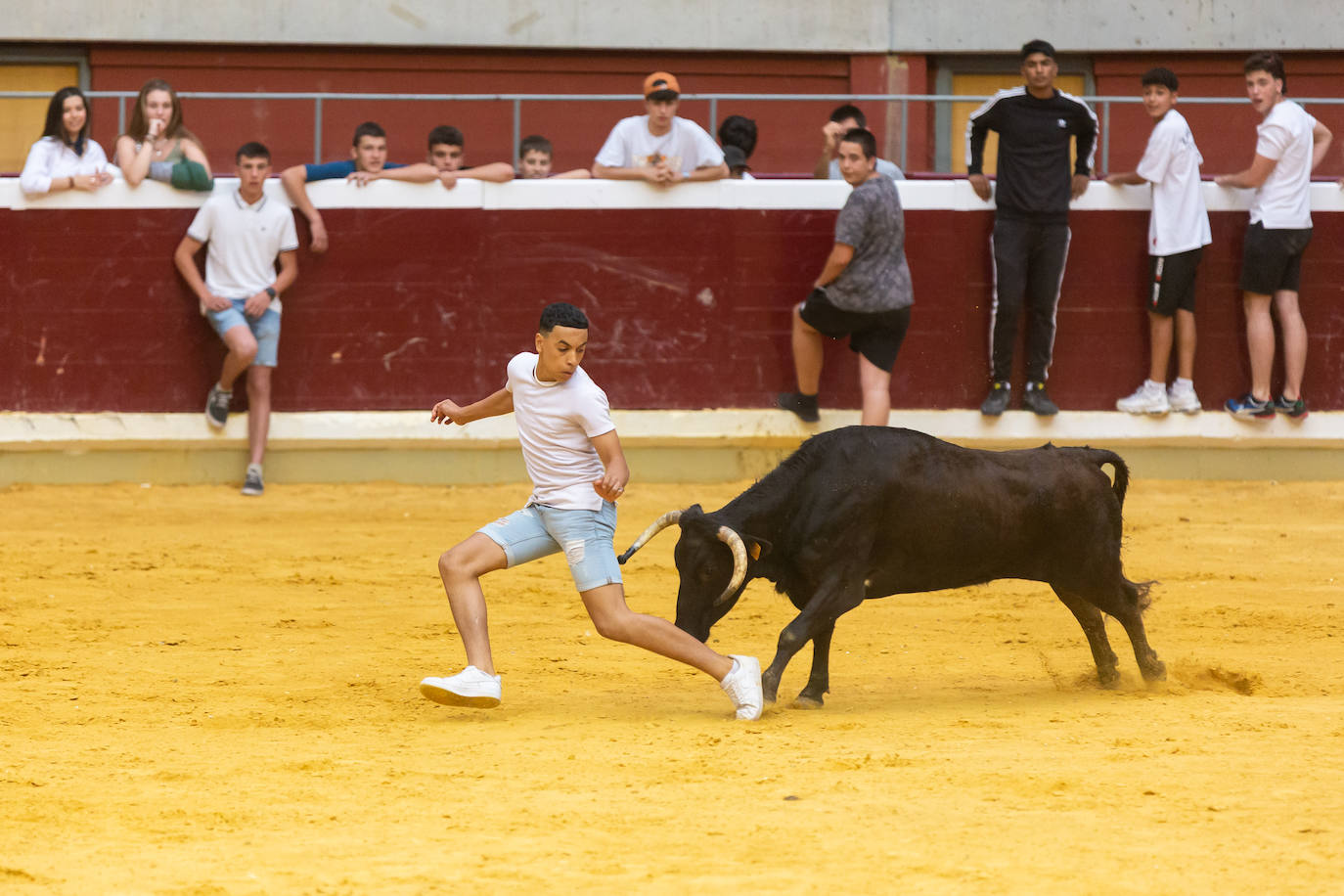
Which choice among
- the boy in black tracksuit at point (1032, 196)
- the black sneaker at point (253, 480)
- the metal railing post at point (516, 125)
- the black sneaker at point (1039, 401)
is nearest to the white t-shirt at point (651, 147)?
the metal railing post at point (516, 125)

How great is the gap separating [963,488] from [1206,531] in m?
4.01

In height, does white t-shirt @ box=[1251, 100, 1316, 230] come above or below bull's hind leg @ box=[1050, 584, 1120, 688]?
above

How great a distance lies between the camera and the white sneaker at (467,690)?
17.2ft

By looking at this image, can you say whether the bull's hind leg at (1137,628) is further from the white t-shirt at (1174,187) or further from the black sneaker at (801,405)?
the white t-shirt at (1174,187)

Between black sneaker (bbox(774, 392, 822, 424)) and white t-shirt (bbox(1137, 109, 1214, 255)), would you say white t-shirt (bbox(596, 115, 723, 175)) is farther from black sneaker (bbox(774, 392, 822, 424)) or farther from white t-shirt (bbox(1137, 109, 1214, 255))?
white t-shirt (bbox(1137, 109, 1214, 255))

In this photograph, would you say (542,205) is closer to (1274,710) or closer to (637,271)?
(637,271)

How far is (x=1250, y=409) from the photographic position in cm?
1054

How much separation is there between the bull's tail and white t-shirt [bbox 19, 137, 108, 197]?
6432mm

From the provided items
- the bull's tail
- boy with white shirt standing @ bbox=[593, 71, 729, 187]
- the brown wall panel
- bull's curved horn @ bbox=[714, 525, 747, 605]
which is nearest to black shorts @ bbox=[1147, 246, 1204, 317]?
the brown wall panel

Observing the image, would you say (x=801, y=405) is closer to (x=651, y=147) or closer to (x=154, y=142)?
(x=651, y=147)

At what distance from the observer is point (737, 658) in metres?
5.42

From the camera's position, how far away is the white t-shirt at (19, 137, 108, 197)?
1008 cm

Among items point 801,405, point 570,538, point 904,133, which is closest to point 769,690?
point 570,538

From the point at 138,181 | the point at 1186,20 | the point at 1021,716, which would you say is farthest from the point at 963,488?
the point at 1186,20
